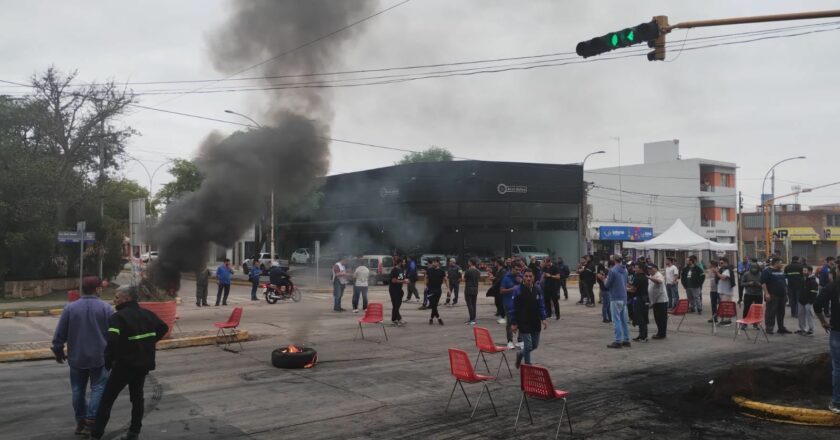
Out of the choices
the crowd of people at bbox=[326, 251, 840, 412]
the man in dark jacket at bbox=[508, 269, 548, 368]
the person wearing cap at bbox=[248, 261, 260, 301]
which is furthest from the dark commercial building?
the man in dark jacket at bbox=[508, 269, 548, 368]

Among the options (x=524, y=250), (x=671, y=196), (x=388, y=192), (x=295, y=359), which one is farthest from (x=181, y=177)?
(x=671, y=196)

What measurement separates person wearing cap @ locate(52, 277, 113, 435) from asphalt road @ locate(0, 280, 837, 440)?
0.97 feet

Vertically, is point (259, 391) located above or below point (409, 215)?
below

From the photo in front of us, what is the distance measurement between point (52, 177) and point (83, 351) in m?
21.4

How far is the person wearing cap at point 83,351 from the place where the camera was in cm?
586

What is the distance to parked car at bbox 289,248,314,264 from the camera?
40.2 m

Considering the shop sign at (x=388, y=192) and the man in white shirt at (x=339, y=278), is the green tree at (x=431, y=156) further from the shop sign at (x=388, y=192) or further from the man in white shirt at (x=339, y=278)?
the man in white shirt at (x=339, y=278)

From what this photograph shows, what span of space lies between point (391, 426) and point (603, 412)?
95.5 inches

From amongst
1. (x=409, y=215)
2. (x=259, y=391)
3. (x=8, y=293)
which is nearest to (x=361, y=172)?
(x=409, y=215)

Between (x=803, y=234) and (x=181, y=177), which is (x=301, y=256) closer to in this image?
(x=181, y=177)

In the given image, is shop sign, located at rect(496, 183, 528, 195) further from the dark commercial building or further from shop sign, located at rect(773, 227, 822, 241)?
shop sign, located at rect(773, 227, 822, 241)

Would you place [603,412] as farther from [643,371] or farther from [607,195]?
[607,195]

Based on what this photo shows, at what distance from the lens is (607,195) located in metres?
55.8

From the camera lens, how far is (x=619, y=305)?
11.1 metres
